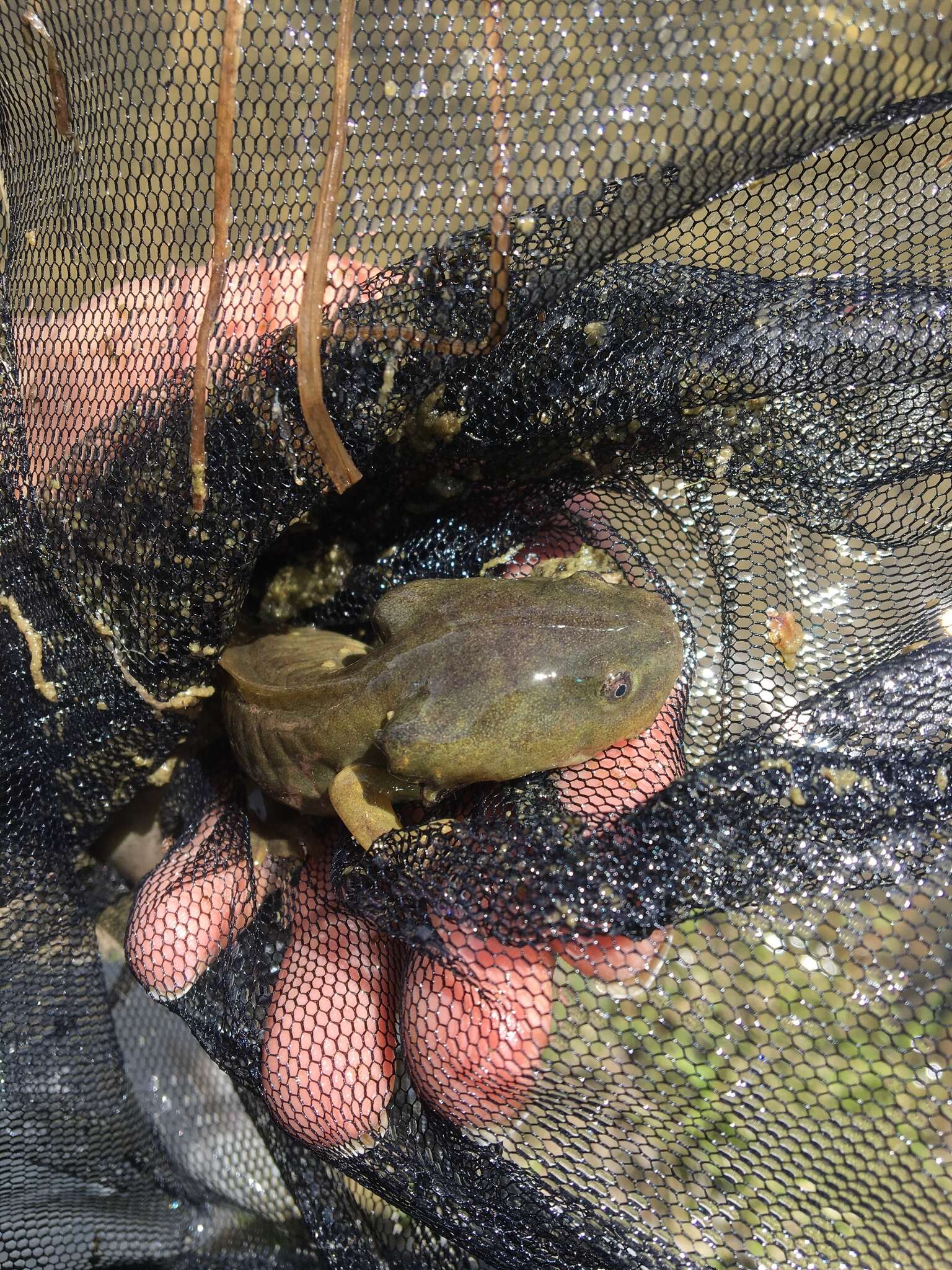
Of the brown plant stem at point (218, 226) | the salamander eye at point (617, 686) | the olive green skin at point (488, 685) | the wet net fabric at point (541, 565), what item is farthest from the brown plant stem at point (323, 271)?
the salamander eye at point (617, 686)

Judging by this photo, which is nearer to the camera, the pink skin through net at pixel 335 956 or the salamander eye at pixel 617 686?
the pink skin through net at pixel 335 956

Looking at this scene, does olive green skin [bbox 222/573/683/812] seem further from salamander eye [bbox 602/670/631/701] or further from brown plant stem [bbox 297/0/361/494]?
brown plant stem [bbox 297/0/361/494]

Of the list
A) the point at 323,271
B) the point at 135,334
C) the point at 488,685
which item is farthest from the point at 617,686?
the point at 135,334

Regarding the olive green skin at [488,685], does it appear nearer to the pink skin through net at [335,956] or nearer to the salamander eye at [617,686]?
the salamander eye at [617,686]

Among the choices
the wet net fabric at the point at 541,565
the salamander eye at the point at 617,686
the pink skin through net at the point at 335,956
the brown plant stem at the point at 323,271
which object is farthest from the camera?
the salamander eye at the point at 617,686

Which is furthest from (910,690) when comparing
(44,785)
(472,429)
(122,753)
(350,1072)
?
(44,785)

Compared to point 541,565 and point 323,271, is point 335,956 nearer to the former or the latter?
point 541,565

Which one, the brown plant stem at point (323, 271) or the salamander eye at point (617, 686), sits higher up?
the brown plant stem at point (323, 271)
